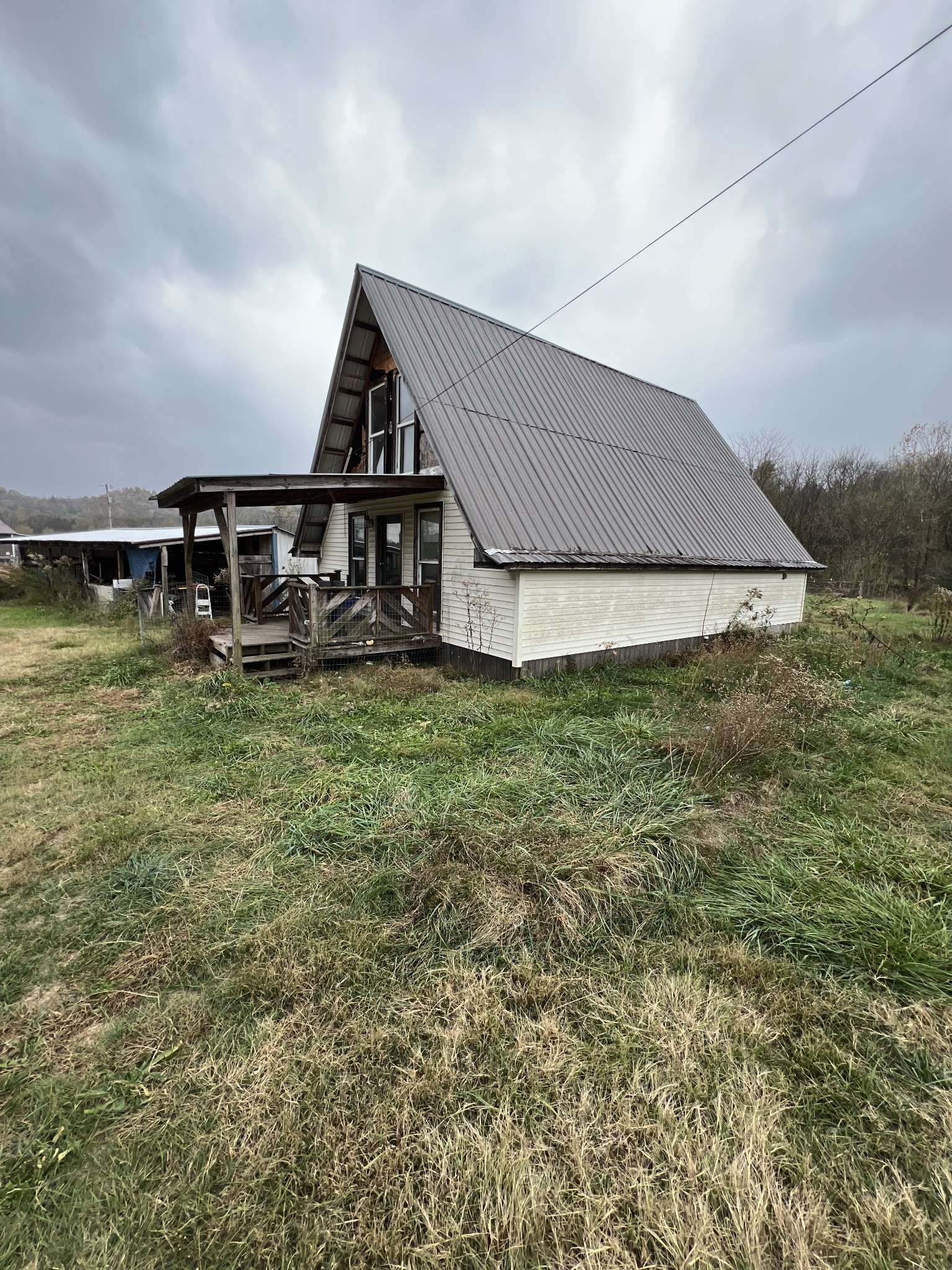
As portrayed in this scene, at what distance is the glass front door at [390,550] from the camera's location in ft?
36.1

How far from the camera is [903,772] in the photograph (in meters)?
5.09

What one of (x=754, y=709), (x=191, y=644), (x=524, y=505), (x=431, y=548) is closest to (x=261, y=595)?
(x=191, y=644)

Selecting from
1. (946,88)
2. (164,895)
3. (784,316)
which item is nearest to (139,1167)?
(164,895)

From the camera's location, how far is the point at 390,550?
37.5ft

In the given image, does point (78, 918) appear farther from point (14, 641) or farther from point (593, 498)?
point (14, 641)

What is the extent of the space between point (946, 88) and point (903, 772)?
21.5 feet

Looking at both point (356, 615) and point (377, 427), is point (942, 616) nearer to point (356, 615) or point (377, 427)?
point (356, 615)

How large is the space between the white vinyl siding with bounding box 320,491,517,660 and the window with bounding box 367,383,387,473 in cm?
115

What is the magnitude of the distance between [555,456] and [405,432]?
323cm

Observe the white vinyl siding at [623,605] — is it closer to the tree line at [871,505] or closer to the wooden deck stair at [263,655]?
the wooden deck stair at [263,655]

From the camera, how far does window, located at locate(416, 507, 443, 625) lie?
9.70 metres

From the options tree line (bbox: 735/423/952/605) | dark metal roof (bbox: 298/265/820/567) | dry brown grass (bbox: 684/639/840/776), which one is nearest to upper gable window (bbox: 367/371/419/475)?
dark metal roof (bbox: 298/265/820/567)

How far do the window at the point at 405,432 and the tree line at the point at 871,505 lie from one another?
19.9 meters

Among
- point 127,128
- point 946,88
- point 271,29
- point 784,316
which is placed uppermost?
point 127,128
